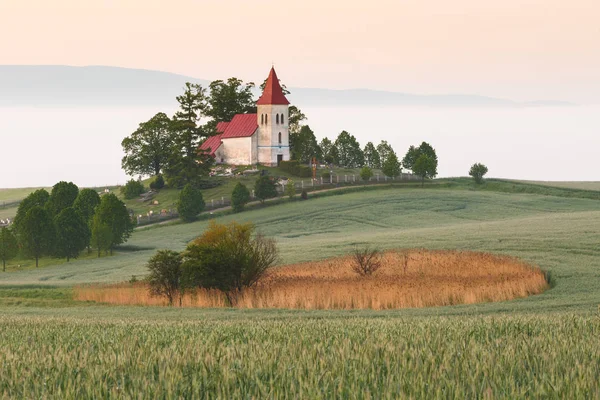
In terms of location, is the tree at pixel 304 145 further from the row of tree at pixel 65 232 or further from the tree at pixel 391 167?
the row of tree at pixel 65 232

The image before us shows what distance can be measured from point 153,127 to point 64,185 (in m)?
41.8

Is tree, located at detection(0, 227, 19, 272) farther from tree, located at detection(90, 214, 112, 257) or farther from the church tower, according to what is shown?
the church tower

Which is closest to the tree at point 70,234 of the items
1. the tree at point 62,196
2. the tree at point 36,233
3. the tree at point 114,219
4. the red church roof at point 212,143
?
the tree at point 36,233

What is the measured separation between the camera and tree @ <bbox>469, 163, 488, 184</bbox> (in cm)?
14200

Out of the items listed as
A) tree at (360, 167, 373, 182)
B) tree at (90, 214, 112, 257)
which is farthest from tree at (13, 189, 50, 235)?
tree at (360, 167, 373, 182)

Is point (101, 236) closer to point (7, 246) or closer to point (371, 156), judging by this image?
point (7, 246)

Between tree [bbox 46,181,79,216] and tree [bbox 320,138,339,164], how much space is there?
5695 cm

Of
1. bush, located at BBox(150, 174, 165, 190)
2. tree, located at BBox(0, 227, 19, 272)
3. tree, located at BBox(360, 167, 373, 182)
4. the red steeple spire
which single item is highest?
the red steeple spire

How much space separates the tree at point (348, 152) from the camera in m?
157

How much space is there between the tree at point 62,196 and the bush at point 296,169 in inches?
1544

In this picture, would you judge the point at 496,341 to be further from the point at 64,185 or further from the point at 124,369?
the point at 64,185

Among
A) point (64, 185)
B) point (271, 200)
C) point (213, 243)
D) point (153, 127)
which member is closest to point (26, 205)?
point (64, 185)

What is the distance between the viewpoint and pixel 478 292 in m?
38.7

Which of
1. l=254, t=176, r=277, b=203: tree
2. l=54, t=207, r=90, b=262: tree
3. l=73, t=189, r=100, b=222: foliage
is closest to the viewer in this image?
l=54, t=207, r=90, b=262: tree
